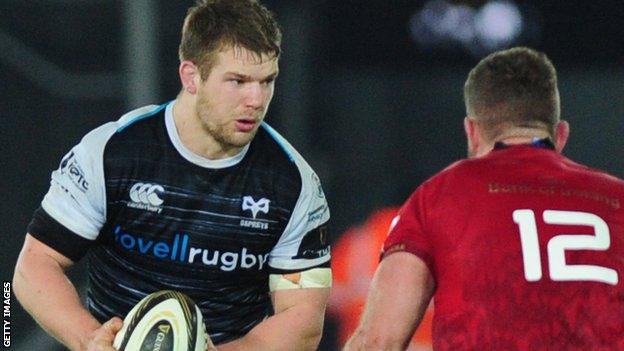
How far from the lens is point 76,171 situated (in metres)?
4.59

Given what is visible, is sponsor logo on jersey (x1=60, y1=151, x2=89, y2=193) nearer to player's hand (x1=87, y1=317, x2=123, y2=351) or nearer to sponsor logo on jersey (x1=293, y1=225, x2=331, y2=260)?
player's hand (x1=87, y1=317, x2=123, y2=351)

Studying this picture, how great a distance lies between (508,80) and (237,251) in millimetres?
1155

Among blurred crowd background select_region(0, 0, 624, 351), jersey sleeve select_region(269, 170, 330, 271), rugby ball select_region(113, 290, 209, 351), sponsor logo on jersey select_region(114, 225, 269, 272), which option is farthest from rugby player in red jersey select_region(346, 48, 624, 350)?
blurred crowd background select_region(0, 0, 624, 351)

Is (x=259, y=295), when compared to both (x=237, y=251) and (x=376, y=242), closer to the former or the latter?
(x=237, y=251)

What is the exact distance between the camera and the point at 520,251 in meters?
3.68

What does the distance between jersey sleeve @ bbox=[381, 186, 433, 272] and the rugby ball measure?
0.65 m

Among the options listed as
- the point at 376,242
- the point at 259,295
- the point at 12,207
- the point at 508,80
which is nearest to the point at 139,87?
the point at 12,207

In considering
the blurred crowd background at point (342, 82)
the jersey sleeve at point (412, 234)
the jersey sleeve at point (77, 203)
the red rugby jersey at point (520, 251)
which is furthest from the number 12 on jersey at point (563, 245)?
the blurred crowd background at point (342, 82)

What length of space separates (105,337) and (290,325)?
0.68 metres

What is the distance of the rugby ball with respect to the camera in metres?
4.09

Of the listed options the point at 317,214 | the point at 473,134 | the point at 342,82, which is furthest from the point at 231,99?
the point at 342,82

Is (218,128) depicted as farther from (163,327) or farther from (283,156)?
(163,327)

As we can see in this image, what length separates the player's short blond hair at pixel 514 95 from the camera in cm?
394

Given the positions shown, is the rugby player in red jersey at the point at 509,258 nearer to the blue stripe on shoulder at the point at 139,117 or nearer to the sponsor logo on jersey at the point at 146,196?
the sponsor logo on jersey at the point at 146,196
